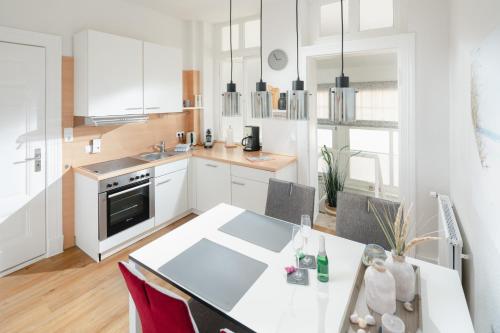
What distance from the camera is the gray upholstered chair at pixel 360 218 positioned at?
6.04 feet

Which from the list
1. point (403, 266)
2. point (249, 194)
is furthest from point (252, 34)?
point (403, 266)

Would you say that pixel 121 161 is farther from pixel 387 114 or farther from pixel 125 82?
pixel 387 114

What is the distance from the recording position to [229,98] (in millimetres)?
1674

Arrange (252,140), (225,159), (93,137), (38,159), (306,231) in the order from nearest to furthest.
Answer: (306,231)
(38,159)
(93,137)
(225,159)
(252,140)

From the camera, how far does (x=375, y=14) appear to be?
2.81 meters

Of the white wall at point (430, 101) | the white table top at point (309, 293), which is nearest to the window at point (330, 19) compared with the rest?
the white wall at point (430, 101)

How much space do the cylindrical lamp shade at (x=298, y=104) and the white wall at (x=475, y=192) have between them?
2.51ft

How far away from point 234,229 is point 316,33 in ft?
8.31

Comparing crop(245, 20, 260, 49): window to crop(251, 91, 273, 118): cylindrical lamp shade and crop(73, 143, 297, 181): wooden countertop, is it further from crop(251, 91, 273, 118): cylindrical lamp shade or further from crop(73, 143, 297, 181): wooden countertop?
crop(251, 91, 273, 118): cylindrical lamp shade

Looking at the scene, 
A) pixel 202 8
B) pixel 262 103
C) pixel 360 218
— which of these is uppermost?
pixel 202 8

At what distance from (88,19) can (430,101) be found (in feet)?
11.6

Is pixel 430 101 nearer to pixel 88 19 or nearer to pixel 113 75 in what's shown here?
pixel 113 75

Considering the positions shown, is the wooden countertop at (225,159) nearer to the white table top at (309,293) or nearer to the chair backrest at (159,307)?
the white table top at (309,293)

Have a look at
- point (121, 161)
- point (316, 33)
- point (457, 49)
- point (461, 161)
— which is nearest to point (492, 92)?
point (461, 161)
